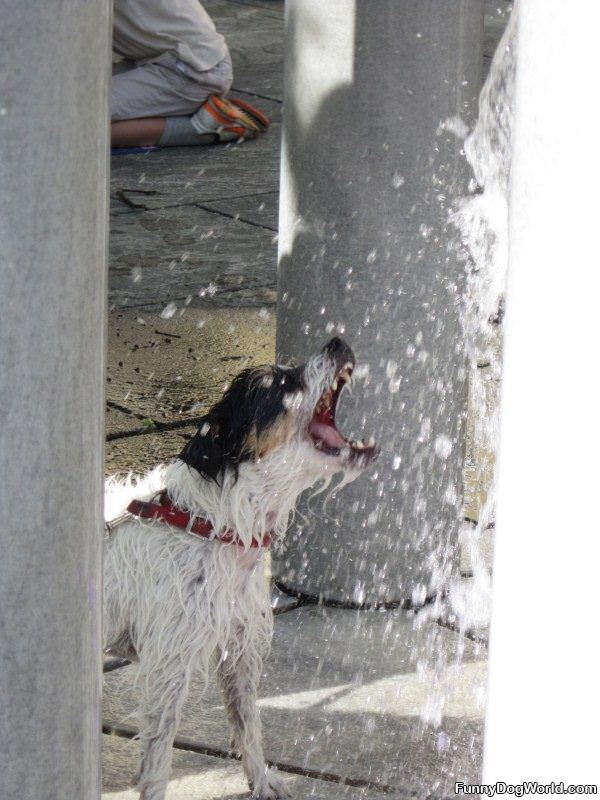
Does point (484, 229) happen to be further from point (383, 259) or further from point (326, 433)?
point (326, 433)

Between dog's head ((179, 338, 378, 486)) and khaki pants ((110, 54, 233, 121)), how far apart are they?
6847mm

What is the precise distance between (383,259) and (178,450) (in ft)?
5.66

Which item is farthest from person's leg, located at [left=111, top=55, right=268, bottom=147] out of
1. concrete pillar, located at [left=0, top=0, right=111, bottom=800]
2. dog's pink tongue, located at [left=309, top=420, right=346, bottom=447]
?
concrete pillar, located at [left=0, top=0, right=111, bottom=800]

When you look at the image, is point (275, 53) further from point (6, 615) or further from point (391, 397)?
point (6, 615)

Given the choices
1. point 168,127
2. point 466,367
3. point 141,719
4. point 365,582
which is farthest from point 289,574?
point 168,127

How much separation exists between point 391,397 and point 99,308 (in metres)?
2.65

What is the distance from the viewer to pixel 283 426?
345 centimetres

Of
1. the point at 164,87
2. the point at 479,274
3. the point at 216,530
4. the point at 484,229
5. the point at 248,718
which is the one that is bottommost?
the point at 248,718

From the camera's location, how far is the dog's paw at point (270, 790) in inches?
148


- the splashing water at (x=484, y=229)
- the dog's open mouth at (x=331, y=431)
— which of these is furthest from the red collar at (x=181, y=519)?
the splashing water at (x=484, y=229)

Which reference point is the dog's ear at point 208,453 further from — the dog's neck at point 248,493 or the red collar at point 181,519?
the red collar at point 181,519

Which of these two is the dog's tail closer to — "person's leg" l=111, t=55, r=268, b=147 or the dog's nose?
the dog's nose

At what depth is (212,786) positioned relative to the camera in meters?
3.82

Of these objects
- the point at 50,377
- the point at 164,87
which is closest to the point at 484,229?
the point at 50,377
